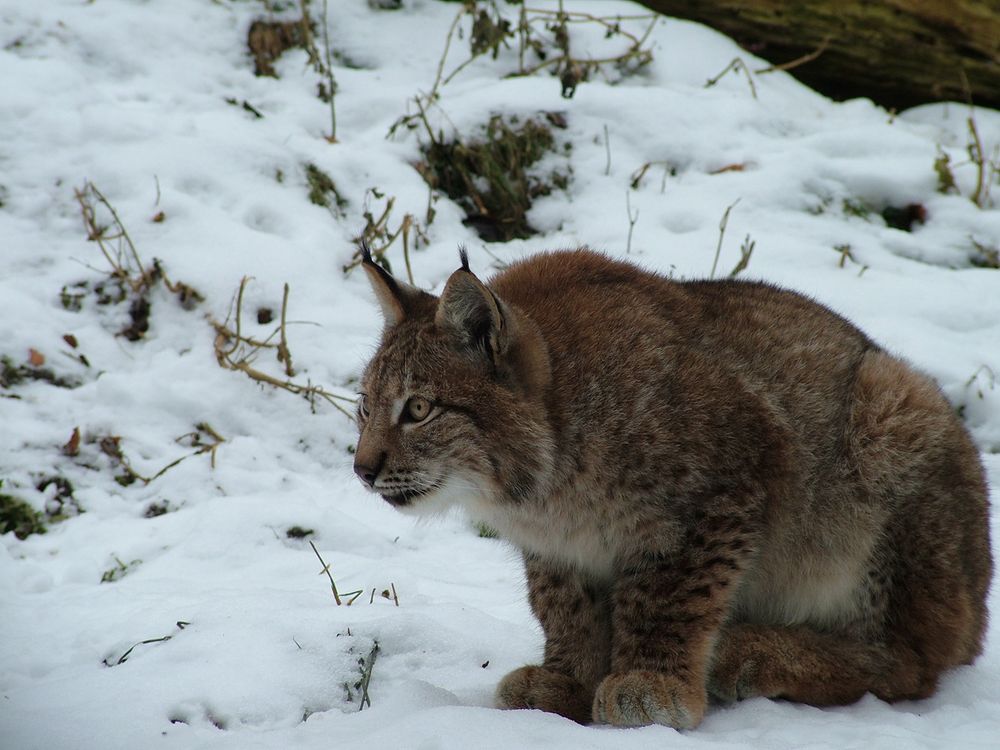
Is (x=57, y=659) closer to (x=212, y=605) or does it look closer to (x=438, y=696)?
(x=212, y=605)

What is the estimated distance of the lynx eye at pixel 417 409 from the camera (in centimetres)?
380

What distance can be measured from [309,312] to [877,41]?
484 centimetres

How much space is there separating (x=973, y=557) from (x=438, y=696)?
6.28 feet

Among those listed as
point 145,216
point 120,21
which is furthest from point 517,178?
point 120,21

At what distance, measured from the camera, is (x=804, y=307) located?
439 centimetres

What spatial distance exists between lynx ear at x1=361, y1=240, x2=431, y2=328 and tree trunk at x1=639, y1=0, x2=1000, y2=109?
5.53 metres

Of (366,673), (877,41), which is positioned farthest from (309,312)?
(877,41)

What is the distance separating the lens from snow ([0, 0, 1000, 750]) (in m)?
3.63

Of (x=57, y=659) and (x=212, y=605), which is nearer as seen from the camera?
(x=57, y=659)

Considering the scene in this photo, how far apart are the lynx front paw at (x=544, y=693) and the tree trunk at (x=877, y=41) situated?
617cm

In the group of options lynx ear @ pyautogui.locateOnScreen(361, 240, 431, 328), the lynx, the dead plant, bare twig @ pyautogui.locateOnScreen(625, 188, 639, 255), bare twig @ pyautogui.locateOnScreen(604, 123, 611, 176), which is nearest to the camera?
the lynx

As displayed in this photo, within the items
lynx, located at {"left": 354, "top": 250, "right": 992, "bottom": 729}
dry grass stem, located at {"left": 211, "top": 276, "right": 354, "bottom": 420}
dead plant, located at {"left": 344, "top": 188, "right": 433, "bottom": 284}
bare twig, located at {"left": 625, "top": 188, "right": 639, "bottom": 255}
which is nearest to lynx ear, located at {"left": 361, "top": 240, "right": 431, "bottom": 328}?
lynx, located at {"left": 354, "top": 250, "right": 992, "bottom": 729}

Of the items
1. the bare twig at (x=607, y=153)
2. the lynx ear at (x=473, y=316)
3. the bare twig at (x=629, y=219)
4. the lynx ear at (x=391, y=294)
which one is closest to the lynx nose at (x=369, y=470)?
the lynx ear at (x=473, y=316)

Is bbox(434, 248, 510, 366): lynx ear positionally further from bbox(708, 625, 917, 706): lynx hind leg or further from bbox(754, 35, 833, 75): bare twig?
bbox(754, 35, 833, 75): bare twig
